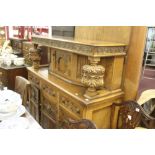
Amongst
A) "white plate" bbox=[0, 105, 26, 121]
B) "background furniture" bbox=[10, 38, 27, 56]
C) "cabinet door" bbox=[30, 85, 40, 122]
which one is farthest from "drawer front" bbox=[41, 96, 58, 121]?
"background furniture" bbox=[10, 38, 27, 56]

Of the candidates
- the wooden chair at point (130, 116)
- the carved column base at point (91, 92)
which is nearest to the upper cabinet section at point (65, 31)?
the carved column base at point (91, 92)

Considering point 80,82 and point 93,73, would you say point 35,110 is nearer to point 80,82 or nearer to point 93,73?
point 80,82

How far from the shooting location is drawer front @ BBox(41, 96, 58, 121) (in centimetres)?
172

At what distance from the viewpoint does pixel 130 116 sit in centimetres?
131

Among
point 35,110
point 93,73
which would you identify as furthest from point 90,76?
point 35,110

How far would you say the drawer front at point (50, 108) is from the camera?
5.64ft

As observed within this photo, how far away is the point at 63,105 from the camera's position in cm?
157

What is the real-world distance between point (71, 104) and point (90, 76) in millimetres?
362

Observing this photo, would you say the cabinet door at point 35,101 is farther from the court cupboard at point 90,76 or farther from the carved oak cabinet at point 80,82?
the court cupboard at point 90,76

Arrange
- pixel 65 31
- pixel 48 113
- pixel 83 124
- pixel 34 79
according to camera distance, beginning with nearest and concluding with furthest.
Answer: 1. pixel 83 124
2. pixel 48 113
3. pixel 65 31
4. pixel 34 79

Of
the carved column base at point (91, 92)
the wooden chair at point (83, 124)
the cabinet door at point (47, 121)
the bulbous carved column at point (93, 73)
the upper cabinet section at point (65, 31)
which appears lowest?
the cabinet door at point (47, 121)
